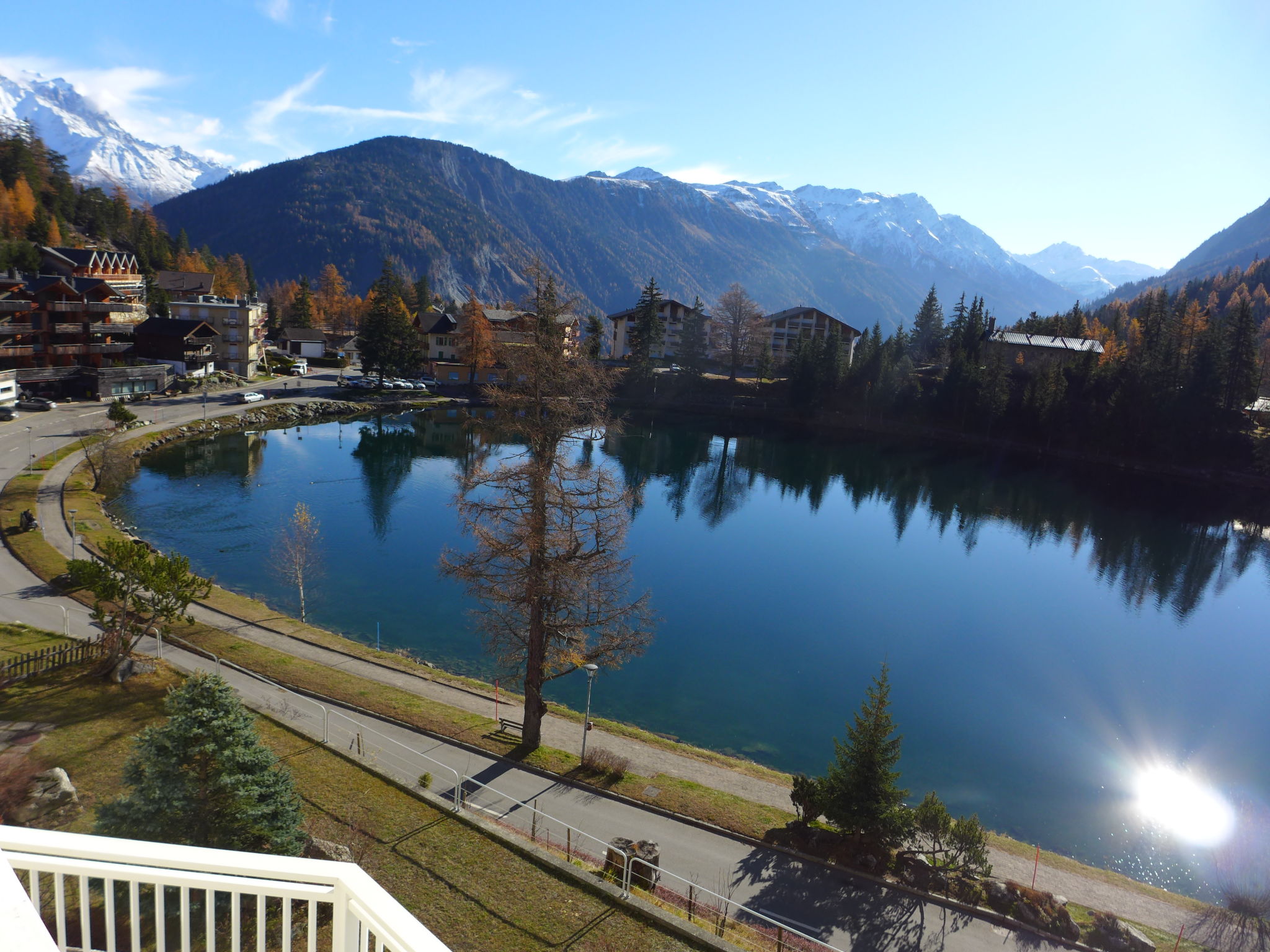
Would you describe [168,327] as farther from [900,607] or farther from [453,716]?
[900,607]

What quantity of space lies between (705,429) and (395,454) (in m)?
39.5

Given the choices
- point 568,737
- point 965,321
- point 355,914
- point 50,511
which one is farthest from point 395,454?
point 965,321

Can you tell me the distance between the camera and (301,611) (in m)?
28.9

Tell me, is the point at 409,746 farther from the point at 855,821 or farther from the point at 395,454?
the point at 395,454

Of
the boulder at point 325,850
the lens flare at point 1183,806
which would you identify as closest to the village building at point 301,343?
the boulder at point 325,850

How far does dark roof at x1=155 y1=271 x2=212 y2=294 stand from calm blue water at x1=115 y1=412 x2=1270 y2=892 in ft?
171

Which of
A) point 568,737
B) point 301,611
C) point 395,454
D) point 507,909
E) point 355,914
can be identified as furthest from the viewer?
point 395,454

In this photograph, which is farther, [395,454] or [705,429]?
[705,429]

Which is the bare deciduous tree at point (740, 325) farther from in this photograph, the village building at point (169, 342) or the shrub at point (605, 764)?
the shrub at point (605, 764)

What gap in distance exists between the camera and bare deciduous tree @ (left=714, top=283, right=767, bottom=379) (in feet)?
339

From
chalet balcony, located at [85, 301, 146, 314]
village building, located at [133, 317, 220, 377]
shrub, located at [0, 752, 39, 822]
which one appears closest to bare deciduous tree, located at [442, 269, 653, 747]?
shrub, located at [0, 752, 39, 822]

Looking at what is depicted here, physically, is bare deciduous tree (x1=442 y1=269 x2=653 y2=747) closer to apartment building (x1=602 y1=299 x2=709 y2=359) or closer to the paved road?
the paved road

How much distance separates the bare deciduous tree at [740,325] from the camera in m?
103

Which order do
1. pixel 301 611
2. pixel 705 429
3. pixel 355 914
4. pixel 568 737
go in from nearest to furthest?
1. pixel 355 914
2. pixel 568 737
3. pixel 301 611
4. pixel 705 429
